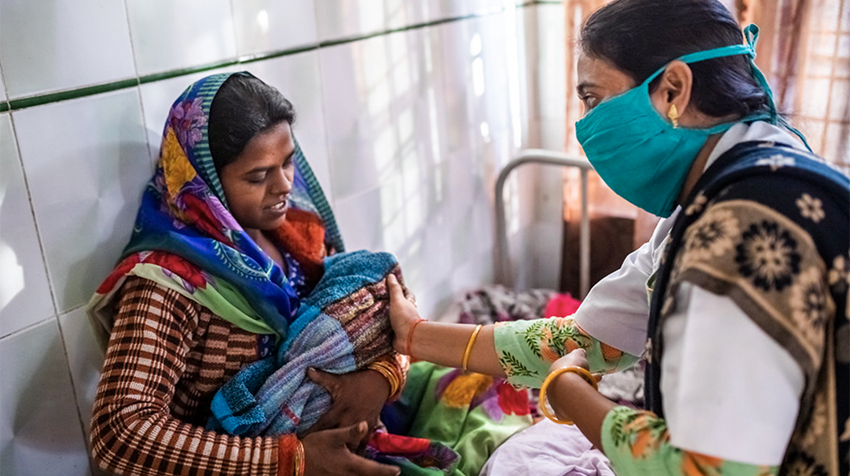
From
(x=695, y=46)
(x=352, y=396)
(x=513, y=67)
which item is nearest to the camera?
(x=695, y=46)

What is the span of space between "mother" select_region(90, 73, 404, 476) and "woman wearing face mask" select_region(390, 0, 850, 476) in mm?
519

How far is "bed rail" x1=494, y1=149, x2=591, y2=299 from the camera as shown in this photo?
290 centimetres

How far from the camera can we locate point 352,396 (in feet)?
5.62

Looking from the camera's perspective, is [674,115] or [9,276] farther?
[9,276]

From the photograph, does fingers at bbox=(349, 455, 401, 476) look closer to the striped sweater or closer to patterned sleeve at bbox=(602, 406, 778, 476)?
A: the striped sweater

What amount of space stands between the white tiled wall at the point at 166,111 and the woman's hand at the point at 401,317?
57 centimetres

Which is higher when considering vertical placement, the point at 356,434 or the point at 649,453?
the point at 649,453

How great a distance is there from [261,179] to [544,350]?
0.71 metres

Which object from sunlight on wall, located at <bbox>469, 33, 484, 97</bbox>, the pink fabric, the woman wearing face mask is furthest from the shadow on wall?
the pink fabric

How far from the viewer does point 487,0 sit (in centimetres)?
293

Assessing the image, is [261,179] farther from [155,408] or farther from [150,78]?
[155,408]

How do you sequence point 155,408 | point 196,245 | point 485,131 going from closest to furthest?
point 155,408 → point 196,245 → point 485,131

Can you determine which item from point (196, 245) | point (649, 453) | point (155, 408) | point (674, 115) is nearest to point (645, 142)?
point (674, 115)

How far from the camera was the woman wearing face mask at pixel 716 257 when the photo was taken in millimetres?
1036
